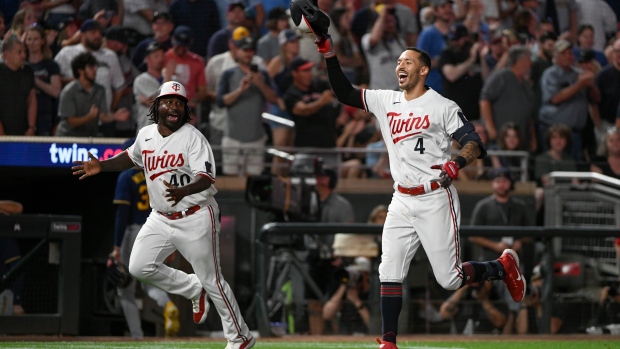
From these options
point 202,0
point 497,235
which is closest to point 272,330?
point 497,235

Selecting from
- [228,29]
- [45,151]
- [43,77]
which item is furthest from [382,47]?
[45,151]

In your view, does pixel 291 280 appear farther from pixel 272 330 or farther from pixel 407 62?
pixel 407 62

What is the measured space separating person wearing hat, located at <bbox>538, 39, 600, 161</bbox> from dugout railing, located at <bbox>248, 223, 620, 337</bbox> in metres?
2.82

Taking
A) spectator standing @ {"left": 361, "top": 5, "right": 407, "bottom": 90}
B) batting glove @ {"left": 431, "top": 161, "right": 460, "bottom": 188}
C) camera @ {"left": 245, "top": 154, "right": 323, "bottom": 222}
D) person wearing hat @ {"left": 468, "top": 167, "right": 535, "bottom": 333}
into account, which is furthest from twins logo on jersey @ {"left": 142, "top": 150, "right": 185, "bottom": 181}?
spectator standing @ {"left": 361, "top": 5, "right": 407, "bottom": 90}

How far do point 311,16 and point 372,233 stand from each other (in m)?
3.67

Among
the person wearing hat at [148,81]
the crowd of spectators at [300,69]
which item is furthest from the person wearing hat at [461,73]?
the person wearing hat at [148,81]

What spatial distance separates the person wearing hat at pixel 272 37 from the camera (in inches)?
496

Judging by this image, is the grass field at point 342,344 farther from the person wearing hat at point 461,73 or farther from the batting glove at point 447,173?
the person wearing hat at point 461,73

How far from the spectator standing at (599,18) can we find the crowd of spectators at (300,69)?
2 cm

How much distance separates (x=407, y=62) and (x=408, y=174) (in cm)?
72

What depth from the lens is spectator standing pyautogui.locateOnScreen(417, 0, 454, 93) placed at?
12.5 meters

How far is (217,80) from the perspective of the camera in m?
11.9

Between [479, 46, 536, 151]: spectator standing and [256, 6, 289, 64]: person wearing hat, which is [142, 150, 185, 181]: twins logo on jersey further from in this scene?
[479, 46, 536, 151]: spectator standing

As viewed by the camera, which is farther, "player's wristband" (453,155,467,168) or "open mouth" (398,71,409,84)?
"open mouth" (398,71,409,84)
